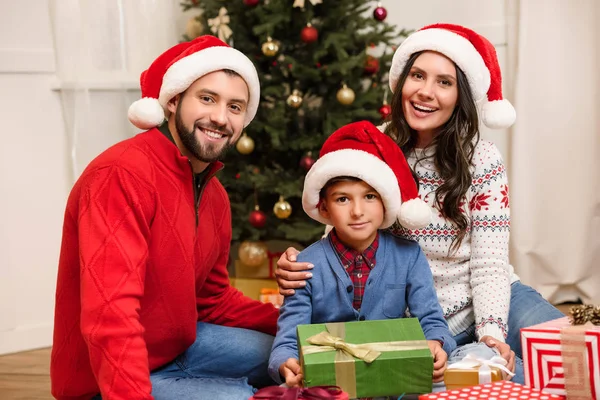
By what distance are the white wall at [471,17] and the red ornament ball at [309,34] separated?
0.84 meters

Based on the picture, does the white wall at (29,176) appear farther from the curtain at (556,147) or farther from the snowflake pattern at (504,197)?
the curtain at (556,147)

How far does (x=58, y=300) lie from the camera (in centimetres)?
188

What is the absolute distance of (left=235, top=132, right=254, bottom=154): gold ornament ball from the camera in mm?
3473

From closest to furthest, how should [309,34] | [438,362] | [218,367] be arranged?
[438,362] < [218,367] < [309,34]

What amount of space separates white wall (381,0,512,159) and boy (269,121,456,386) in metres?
2.12

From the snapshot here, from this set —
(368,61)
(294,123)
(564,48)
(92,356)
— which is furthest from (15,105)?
(564,48)

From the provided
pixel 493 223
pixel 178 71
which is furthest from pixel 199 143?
pixel 493 223

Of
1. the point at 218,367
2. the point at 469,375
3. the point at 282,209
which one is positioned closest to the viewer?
the point at 469,375

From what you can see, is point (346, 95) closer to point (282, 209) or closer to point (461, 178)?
point (282, 209)

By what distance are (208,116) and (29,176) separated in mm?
1788

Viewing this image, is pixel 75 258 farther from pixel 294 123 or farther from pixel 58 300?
pixel 294 123

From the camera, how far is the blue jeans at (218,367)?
194 cm

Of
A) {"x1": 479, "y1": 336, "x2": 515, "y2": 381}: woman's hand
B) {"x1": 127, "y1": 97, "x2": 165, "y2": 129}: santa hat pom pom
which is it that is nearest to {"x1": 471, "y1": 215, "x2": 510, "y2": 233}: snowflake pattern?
{"x1": 479, "y1": 336, "x2": 515, "y2": 381}: woman's hand

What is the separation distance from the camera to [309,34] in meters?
3.35
